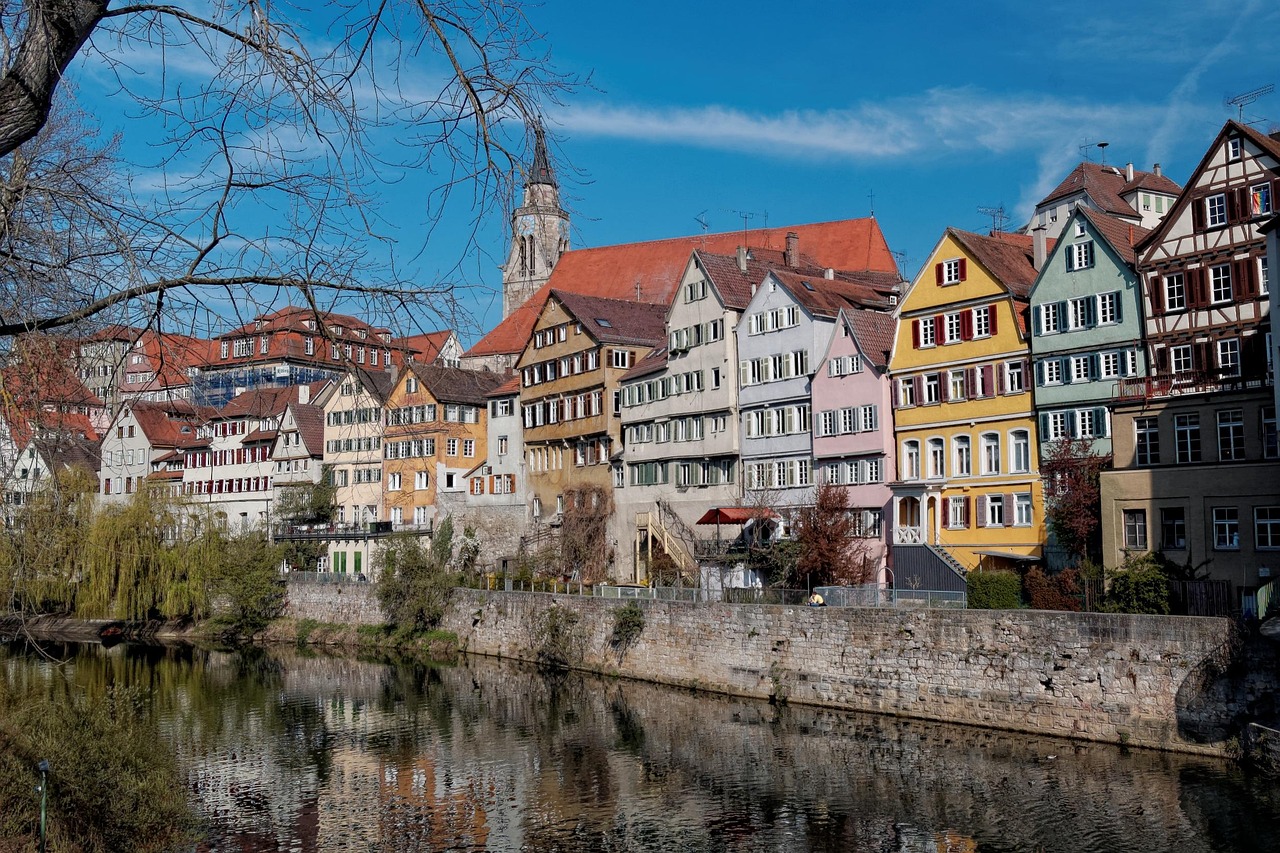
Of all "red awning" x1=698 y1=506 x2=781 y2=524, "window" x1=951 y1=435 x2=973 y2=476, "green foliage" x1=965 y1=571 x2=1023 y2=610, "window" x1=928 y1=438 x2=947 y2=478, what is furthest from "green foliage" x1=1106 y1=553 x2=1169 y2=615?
"red awning" x1=698 y1=506 x2=781 y2=524

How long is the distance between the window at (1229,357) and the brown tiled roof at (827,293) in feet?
46.8

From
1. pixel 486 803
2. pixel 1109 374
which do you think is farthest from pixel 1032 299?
pixel 486 803

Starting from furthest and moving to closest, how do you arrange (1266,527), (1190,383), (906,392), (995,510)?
(906,392)
(995,510)
(1190,383)
(1266,527)

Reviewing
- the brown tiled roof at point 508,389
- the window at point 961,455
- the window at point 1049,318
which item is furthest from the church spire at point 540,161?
the brown tiled roof at point 508,389

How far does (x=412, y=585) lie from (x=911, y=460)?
19909 mm

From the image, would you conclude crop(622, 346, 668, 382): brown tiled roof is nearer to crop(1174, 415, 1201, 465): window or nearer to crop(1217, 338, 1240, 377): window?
crop(1217, 338, 1240, 377): window

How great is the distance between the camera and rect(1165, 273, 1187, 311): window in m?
33.6

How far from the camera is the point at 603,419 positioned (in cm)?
5400

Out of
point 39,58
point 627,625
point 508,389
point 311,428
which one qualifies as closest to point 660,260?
point 508,389

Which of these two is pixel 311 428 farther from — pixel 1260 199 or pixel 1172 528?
pixel 1260 199

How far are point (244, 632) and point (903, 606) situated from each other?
33614mm

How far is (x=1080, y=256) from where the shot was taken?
36.3 metres

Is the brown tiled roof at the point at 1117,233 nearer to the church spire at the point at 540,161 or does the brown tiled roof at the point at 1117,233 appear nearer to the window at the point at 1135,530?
the window at the point at 1135,530

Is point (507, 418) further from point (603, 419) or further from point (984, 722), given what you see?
point (984, 722)
